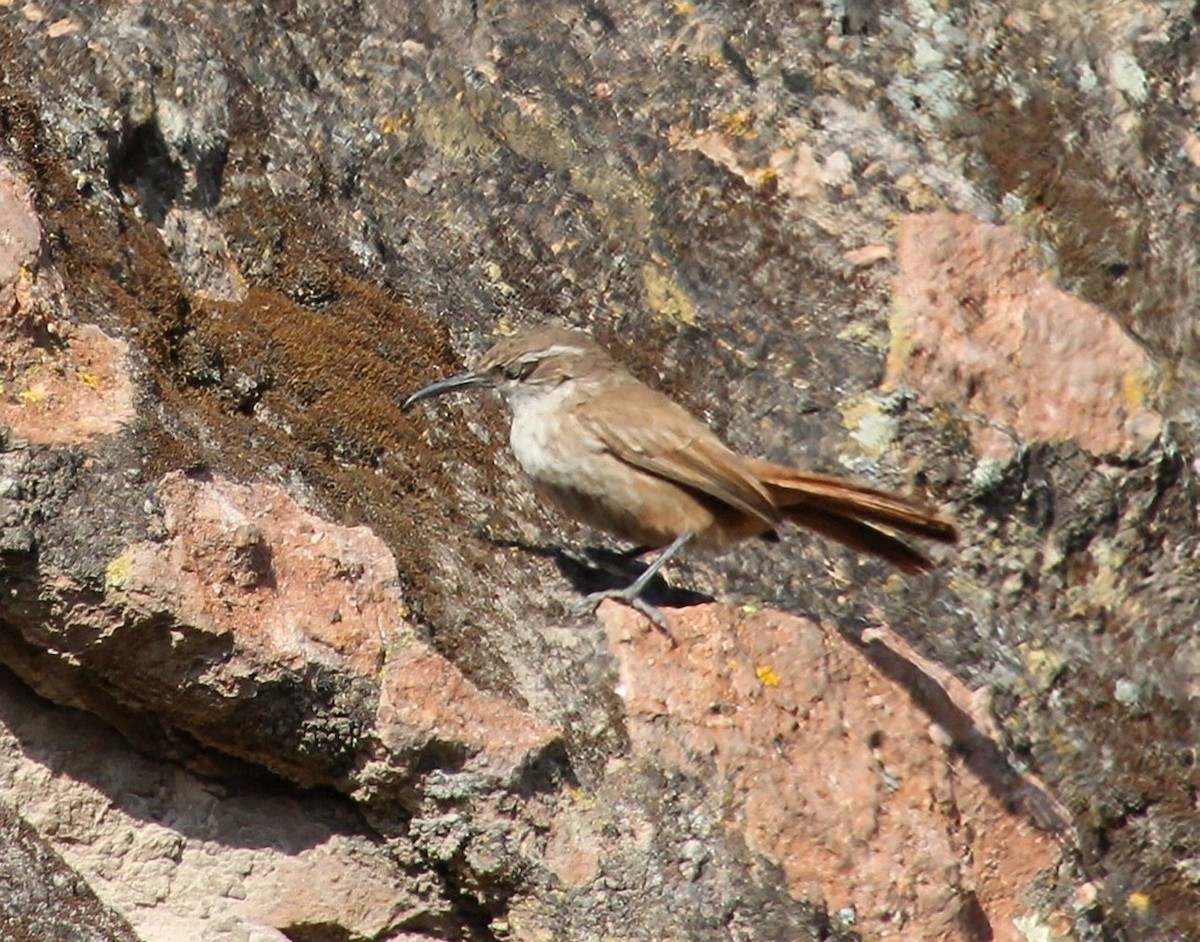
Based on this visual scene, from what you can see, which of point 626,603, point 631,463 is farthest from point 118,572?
point 631,463

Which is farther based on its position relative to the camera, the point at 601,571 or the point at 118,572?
the point at 601,571

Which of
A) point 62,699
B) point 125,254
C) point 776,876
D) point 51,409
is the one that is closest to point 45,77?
point 125,254

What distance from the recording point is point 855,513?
538cm

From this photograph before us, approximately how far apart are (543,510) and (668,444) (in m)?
0.50

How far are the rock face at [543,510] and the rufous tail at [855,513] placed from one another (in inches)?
7.9

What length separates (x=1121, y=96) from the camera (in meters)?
6.67

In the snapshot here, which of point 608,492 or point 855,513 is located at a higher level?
point 608,492

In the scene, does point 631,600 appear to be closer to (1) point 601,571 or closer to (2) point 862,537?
(1) point 601,571

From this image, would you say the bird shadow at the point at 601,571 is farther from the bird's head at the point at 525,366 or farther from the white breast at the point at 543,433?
the bird's head at the point at 525,366

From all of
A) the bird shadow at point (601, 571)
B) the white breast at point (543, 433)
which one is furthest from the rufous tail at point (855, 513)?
the white breast at point (543, 433)

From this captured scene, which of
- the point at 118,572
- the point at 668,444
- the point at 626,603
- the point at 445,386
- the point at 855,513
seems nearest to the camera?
the point at 118,572

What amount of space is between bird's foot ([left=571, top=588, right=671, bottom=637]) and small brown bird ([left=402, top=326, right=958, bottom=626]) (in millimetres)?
318

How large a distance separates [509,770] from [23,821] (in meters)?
1.22

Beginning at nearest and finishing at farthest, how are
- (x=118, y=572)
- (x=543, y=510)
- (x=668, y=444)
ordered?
(x=118, y=572) → (x=668, y=444) → (x=543, y=510)
